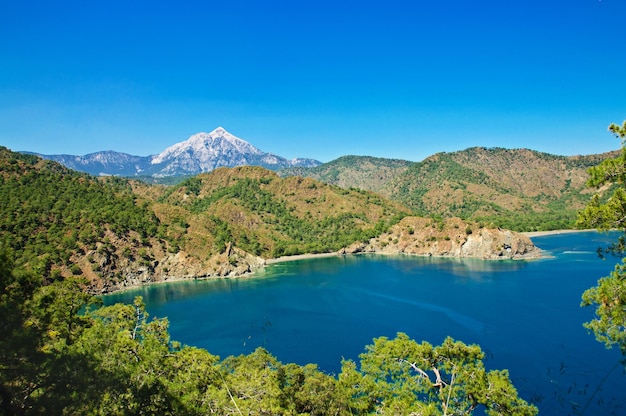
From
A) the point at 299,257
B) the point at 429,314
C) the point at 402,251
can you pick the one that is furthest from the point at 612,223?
the point at 402,251

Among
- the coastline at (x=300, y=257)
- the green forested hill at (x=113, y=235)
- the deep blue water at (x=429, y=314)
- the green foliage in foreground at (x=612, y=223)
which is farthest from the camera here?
the coastline at (x=300, y=257)

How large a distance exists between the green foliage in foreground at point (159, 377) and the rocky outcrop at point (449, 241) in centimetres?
11406

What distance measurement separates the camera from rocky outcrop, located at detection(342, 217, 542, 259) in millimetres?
126750

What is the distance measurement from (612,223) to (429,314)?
55.9 metres

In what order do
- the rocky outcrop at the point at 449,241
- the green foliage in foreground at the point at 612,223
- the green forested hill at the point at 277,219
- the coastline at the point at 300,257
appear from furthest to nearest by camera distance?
the coastline at the point at 300,257
the green forested hill at the point at 277,219
the rocky outcrop at the point at 449,241
the green foliage in foreground at the point at 612,223

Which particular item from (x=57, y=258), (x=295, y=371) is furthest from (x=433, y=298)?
(x=57, y=258)

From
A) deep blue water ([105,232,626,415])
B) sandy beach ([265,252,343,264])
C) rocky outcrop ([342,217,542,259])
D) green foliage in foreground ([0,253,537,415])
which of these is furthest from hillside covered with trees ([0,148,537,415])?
sandy beach ([265,252,343,264])

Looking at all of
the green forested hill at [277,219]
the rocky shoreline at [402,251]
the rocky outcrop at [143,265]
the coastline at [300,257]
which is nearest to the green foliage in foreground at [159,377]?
the rocky outcrop at [143,265]

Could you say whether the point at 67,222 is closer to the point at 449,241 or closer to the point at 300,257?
the point at 300,257

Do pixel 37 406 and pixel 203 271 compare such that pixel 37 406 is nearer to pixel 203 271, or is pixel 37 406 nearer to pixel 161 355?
pixel 161 355

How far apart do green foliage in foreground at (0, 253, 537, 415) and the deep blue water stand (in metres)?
7.38

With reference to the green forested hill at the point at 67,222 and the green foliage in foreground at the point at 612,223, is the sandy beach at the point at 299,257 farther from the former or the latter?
the green foliage in foreground at the point at 612,223

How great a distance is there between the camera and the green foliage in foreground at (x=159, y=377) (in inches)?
546

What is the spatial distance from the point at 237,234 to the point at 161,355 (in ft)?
403
